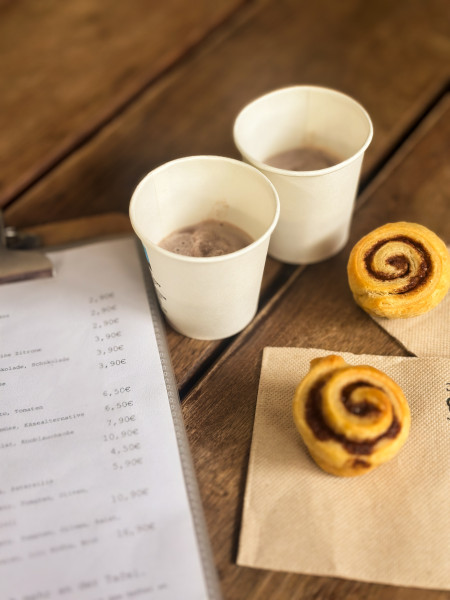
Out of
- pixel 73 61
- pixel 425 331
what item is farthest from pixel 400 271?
pixel 73 61

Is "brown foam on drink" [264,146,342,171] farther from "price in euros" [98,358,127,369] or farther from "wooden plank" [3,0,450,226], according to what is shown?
"price in euros" [98,358,127,369]

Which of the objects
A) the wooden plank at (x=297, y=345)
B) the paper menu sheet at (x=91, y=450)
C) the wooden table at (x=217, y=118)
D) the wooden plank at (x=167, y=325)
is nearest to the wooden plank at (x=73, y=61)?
the wooden table at (x=217, y=118)

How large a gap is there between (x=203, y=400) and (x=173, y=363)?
61mm

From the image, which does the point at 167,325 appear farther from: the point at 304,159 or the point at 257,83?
the point at 257,83

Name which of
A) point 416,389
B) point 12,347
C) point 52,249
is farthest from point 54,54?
point 416,389

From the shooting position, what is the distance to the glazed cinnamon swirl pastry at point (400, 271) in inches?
24.8

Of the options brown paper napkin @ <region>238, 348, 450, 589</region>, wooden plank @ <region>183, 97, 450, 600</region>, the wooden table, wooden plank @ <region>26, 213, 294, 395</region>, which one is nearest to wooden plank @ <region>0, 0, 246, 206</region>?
the wooden table

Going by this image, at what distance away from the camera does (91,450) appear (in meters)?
0.58

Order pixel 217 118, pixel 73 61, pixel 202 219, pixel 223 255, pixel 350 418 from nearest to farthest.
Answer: pixel 350 418 < pixel 223 255 < pixel 202 219 < pixel 217 118 < pixel 73 61

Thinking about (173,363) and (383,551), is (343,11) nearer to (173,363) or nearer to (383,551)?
(173,363)

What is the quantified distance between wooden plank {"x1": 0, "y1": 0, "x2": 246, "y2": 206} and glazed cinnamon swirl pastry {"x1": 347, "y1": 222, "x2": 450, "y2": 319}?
51 centimetres

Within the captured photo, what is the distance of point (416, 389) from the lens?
24.0 inches

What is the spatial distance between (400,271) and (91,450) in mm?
379

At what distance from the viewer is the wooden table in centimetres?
65
